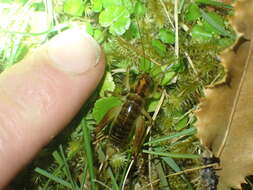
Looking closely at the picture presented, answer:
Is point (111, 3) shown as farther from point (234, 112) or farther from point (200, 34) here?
point (234, 112)

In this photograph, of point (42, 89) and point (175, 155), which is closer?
point (42, 89)

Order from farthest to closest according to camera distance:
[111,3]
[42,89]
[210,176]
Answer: [210,176]
[111,3]
[42,89]

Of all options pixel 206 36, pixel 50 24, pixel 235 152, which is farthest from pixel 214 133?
pixel 50 24

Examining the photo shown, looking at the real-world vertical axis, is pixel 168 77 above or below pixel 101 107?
above

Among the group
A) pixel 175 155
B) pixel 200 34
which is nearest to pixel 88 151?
pixel 175 155

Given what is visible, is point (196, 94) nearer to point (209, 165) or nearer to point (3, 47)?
point (209, 165)

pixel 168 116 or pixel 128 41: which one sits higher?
pixel 128 41

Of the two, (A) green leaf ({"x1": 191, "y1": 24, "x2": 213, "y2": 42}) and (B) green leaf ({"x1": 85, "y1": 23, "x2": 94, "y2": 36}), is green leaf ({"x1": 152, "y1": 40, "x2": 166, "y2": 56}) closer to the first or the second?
(A) green leaf ({"x1": 191, "y1": 24, "x2": 213, "y2": 42})

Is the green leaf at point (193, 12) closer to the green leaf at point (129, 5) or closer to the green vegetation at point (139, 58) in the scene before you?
the green vegetation at point (139, 58)
